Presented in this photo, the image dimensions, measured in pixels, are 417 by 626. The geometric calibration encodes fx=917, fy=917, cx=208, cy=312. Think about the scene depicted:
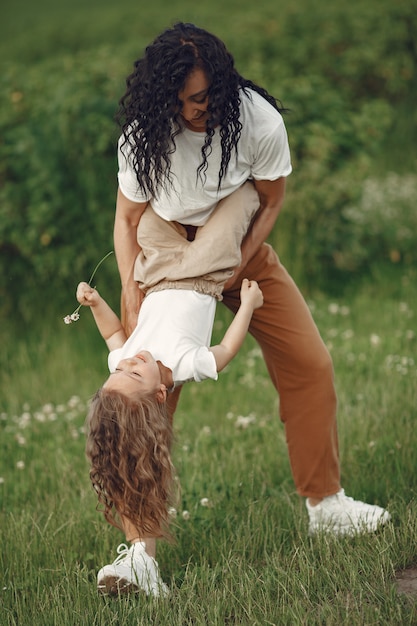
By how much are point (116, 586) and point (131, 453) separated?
1.66 ft

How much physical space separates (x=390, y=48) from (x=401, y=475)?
7063mm

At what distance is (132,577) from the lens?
10.6 feet

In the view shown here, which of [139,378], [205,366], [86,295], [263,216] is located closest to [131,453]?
[139,378]

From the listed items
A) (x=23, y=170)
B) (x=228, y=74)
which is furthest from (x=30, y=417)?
(x=228, y=74)

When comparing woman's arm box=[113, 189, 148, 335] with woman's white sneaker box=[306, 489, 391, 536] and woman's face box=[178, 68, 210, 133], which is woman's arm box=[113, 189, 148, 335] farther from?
woman's white sneaker box=[306, 489, 391, 536]

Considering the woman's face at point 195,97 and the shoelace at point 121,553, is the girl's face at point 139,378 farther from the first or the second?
the woman's face at point 195,97

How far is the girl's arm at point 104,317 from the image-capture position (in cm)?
333

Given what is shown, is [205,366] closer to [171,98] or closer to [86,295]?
[86,295]

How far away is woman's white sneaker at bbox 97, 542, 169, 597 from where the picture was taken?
3.20 meters

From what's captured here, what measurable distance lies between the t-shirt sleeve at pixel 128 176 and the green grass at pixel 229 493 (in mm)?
1323

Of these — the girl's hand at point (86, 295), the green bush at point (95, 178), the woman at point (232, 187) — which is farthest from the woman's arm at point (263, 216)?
the green bush at point (95, 178)

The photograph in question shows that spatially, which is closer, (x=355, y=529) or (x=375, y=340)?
(x=355, y=529)

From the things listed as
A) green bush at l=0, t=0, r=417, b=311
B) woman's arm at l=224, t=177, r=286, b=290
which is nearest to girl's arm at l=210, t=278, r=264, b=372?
woman's arm at l=224, t=177, r=286, b=290

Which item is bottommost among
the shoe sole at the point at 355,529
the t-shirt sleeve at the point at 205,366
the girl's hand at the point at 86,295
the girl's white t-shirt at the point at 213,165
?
the shoe sole at the point at 355,529
